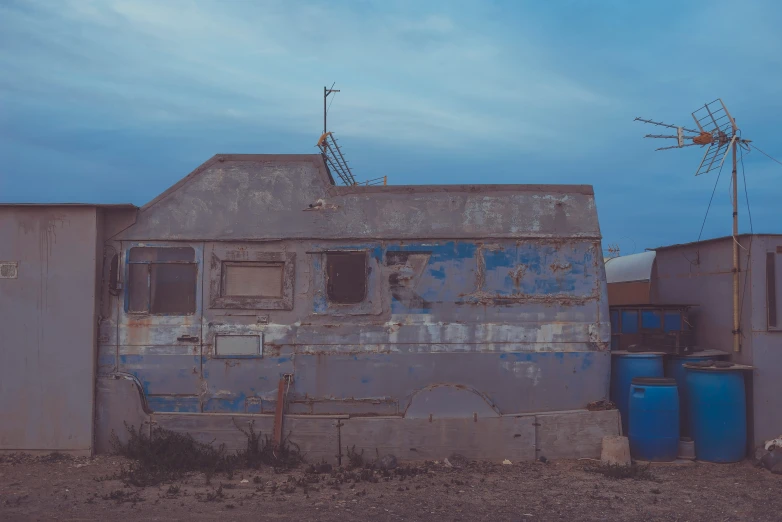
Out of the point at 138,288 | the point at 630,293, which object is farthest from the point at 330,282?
the point at 630,293

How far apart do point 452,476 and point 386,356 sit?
1622 mm

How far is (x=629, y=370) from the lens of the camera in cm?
875

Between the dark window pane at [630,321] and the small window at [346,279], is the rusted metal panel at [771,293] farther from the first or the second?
the small window at [346,279]

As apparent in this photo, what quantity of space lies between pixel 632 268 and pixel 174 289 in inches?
331

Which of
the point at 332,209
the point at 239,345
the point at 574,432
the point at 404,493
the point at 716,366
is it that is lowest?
the point at 404,493

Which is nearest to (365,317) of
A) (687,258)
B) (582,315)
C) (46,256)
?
(582,315)

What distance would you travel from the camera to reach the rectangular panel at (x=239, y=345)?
27.9 ft

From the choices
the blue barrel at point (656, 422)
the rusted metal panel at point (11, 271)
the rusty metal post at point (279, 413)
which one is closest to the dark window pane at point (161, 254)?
the rusted metal panel at point (11, 271)

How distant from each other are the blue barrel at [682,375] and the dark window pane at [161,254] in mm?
6157

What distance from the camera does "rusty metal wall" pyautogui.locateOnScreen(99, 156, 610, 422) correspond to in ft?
27.8

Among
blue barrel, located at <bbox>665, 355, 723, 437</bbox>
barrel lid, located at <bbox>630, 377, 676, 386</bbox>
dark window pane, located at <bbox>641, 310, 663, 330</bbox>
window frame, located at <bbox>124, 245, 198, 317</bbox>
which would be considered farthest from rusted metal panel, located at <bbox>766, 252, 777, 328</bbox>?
window frame, located at <bbox>124, 245, 198, 317</bbox>

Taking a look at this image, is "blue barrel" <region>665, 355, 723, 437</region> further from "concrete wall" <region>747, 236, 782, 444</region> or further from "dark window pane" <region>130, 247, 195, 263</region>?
"dark window pane" <region>130, 247, 195, 263</region>

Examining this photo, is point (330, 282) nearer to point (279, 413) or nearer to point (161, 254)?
point (279, 413)

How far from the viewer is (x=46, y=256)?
336 inches
